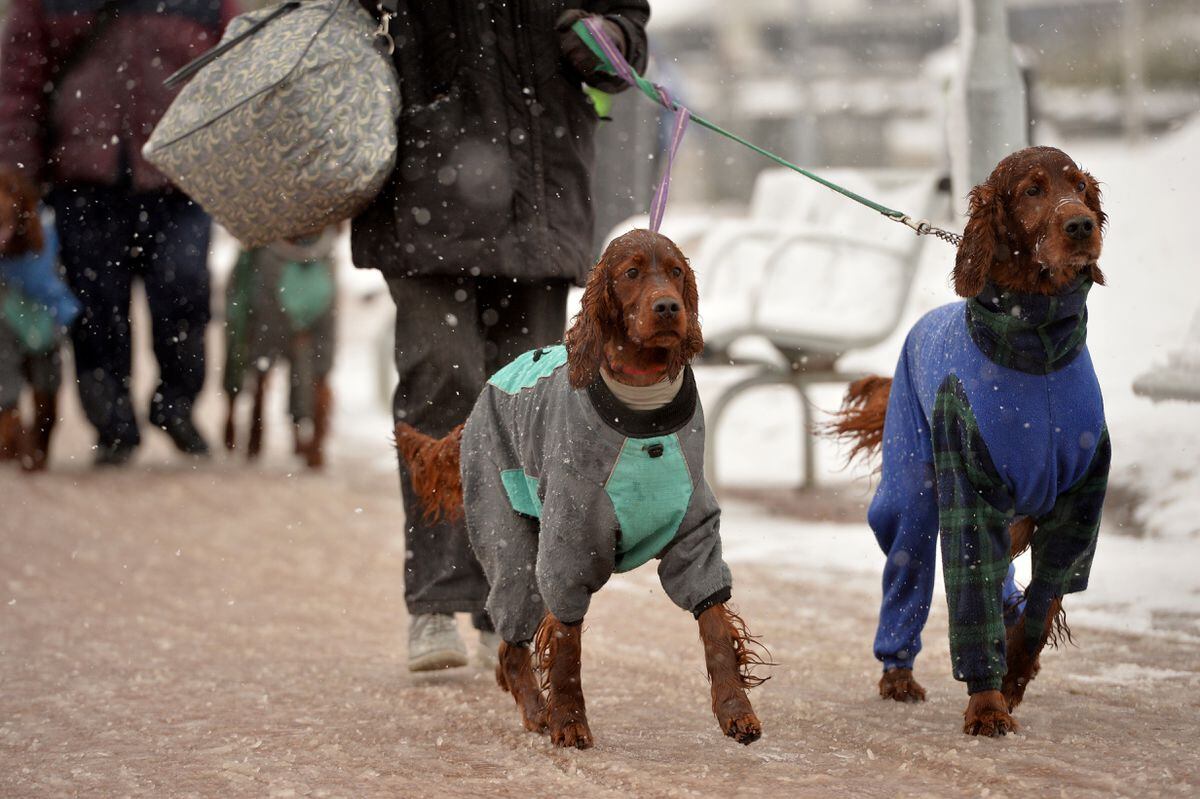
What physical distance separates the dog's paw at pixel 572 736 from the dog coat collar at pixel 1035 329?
1.20 metres

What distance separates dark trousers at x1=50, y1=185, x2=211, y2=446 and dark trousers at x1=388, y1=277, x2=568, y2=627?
406cm

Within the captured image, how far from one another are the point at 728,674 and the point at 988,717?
61 cm

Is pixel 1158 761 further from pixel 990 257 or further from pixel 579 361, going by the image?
pixel 579 361

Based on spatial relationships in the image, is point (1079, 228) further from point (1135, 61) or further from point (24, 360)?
point (1135, 61)

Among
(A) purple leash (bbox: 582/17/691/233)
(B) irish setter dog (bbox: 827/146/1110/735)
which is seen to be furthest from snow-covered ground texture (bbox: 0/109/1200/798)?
(A) purple leash (bbox: 582/17/691/233)

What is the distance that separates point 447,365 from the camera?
420 centimetres

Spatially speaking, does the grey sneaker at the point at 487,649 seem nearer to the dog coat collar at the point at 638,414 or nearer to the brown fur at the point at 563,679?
the brown fur at the point at 563,679

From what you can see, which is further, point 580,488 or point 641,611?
point 641,611

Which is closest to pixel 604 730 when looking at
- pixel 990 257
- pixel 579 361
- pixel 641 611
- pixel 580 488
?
pixel 580 488

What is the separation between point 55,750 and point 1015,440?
2.25m

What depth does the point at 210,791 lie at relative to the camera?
3078 mm

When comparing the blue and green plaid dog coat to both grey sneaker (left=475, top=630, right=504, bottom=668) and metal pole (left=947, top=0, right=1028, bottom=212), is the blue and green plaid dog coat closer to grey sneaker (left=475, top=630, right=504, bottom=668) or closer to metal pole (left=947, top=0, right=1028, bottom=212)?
grey sneaker (left=475, top=630, right=504, bottom=668)

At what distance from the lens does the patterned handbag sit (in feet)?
13.0

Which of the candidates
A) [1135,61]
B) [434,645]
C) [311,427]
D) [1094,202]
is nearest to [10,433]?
[311,427]
